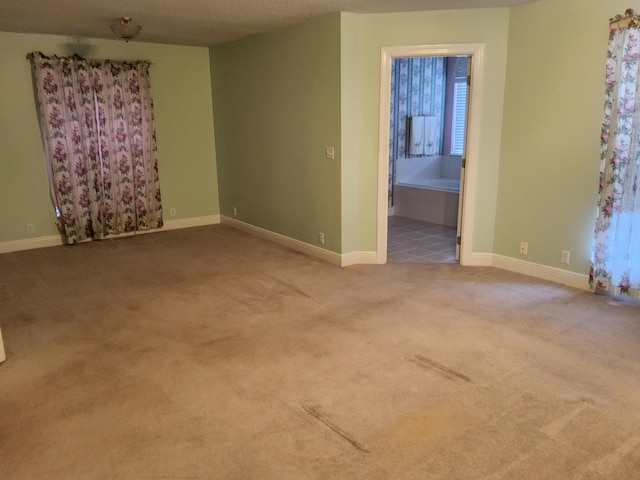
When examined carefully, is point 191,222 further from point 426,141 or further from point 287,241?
point 426,141

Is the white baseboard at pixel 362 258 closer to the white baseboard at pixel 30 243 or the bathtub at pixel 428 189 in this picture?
the bathtub at pixel 428 189

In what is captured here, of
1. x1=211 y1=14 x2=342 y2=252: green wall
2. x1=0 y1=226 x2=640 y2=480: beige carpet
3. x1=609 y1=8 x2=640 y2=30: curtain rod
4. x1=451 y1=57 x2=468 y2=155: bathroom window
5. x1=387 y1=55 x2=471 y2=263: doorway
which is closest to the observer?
A: x1=0 y1=226 x2=640 y2=480: beige carpet

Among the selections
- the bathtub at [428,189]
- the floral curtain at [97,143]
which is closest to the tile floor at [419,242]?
the bathtub at [428,189]

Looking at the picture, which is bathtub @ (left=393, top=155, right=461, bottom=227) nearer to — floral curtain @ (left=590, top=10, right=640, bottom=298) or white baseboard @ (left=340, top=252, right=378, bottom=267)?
white baseboard @ (left=340, top=252, right=378, bottom=267)

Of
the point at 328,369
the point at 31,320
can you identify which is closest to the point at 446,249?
the point at 328,369

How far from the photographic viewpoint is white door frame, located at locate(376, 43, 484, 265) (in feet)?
15.0

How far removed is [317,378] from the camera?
285cm

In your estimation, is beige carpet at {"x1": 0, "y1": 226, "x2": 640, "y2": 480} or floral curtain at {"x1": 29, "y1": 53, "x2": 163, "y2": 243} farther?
floral curtain at {"x1": 29, "y1": 53, "x2": 163, "y2": 243}

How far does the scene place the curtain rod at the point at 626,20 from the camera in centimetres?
357

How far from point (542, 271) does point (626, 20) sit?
211 cm

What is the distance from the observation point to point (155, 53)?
636 cm

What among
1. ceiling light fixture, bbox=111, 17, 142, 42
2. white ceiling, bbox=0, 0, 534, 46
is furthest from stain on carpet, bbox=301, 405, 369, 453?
ceiling light fixture, bbox=111, 17, 142, 42

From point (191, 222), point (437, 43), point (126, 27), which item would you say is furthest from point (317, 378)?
point (191, 222)

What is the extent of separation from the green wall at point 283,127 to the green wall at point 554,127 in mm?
1631
